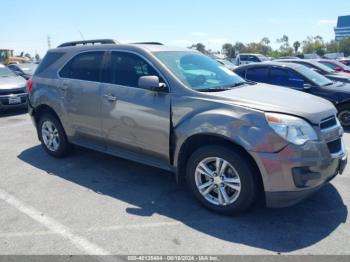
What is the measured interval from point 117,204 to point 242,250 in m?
1.62

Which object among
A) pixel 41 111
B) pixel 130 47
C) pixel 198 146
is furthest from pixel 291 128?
pixel 41 111

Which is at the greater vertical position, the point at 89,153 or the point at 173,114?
the point at 173,114

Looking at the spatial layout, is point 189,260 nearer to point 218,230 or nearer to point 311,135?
point 218,230

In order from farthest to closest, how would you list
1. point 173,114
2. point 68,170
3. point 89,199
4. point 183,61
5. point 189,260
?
point 68,170, point 183,61, point 89,199, point 173,114, point 189,260

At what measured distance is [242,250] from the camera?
10.3 ft

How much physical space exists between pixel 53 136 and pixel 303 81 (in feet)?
18.7

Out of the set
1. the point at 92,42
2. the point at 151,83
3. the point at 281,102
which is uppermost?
the point at 92,42

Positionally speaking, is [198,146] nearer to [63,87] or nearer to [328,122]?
[328,122]

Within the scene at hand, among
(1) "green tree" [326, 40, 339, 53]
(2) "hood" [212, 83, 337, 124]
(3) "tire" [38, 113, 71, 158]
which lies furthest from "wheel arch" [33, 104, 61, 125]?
(1) "green tree" [326, 40, 339, 53]

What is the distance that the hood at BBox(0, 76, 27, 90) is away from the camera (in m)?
10.1

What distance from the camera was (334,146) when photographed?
11.8 ft

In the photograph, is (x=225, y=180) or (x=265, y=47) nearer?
(x=225, y=180)

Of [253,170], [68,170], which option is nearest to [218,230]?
[253,170]

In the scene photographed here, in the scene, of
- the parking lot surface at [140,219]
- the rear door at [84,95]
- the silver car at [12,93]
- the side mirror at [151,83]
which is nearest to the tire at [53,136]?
the rear door at [84,95]
